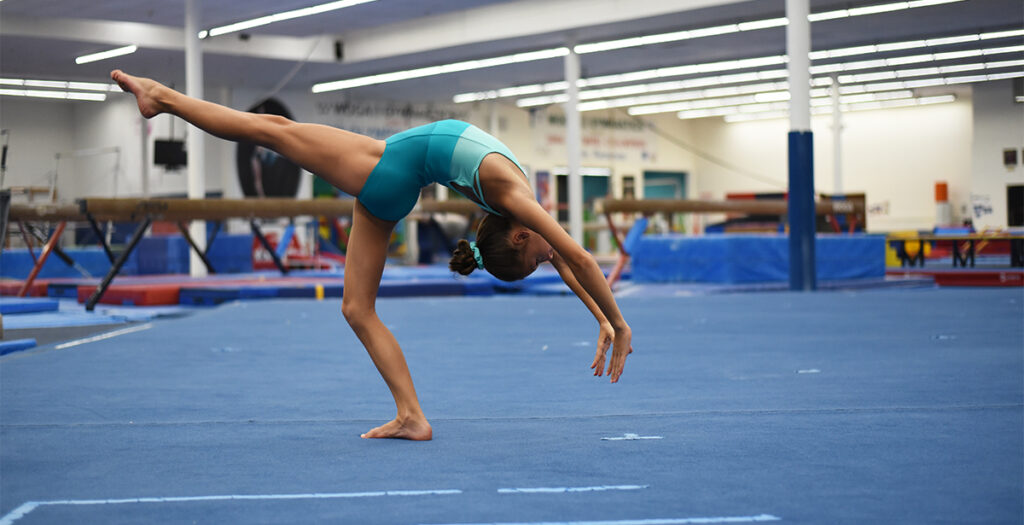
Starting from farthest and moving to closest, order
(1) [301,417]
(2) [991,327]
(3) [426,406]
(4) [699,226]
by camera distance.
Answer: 1. (4) [699,226]
2. (2) [991,327]
3. (3) [426,406]
4. (1) [301,417]

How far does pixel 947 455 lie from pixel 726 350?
2.74 meters

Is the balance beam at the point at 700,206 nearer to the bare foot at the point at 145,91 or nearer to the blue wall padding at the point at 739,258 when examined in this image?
the blue wall padding at the point at 739,258

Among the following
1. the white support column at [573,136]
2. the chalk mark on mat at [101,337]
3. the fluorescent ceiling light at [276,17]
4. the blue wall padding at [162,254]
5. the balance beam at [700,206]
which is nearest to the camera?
the chalk mark on mat at [101,337]

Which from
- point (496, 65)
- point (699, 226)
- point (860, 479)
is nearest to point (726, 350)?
point (860, 479)

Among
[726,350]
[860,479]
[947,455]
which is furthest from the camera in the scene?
[726,350]

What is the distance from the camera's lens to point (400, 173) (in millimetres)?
2713

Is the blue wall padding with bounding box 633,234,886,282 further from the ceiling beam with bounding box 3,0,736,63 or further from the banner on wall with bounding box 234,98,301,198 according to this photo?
the banner on wall with bounding box 234,98,301,198

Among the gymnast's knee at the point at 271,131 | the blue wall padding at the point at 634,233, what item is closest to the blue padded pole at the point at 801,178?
the blue wall padding at the point at 634,233

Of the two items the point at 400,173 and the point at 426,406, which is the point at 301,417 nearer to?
the point at 426,406

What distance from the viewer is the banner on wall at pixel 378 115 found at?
75.4 ft

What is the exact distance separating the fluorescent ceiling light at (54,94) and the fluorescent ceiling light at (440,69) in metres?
4.99

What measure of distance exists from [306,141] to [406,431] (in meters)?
0.89

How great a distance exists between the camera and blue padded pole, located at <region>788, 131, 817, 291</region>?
34.7ft

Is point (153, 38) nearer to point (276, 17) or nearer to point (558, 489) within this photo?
point (276, 17)
